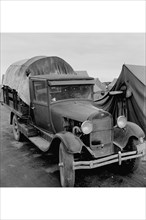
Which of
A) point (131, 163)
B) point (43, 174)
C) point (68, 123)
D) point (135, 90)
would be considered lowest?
point (43, 174)

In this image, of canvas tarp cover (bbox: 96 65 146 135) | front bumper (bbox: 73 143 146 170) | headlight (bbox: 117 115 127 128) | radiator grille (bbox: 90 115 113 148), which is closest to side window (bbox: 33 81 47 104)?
radiator grille (bbox: 90 115 113 148)

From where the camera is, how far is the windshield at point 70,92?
5113 millimetres

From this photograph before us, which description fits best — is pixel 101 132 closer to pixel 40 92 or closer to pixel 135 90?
pixel 40 92

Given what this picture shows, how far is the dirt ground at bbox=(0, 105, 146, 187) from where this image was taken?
13.5ft

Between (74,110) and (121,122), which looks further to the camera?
(74,110)

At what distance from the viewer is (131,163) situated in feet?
14.8

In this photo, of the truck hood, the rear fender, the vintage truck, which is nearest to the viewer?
the rear fender

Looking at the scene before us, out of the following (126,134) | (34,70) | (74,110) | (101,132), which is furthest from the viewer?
(34,70)

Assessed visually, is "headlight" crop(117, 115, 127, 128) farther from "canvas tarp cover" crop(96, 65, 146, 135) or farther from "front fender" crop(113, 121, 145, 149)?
"canvas tarp cover" crop(96, 65, 146, 135)

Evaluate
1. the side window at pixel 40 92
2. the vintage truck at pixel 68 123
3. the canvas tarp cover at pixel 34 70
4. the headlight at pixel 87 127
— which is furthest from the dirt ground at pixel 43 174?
the canvas tarp cover at pixel 34 70

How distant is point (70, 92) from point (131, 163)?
7.21ft

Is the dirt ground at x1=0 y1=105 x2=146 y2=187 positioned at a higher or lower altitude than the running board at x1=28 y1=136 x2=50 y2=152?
lower

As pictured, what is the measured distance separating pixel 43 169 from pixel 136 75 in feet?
12.9

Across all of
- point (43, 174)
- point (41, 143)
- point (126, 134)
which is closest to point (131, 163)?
point (126, 134)
